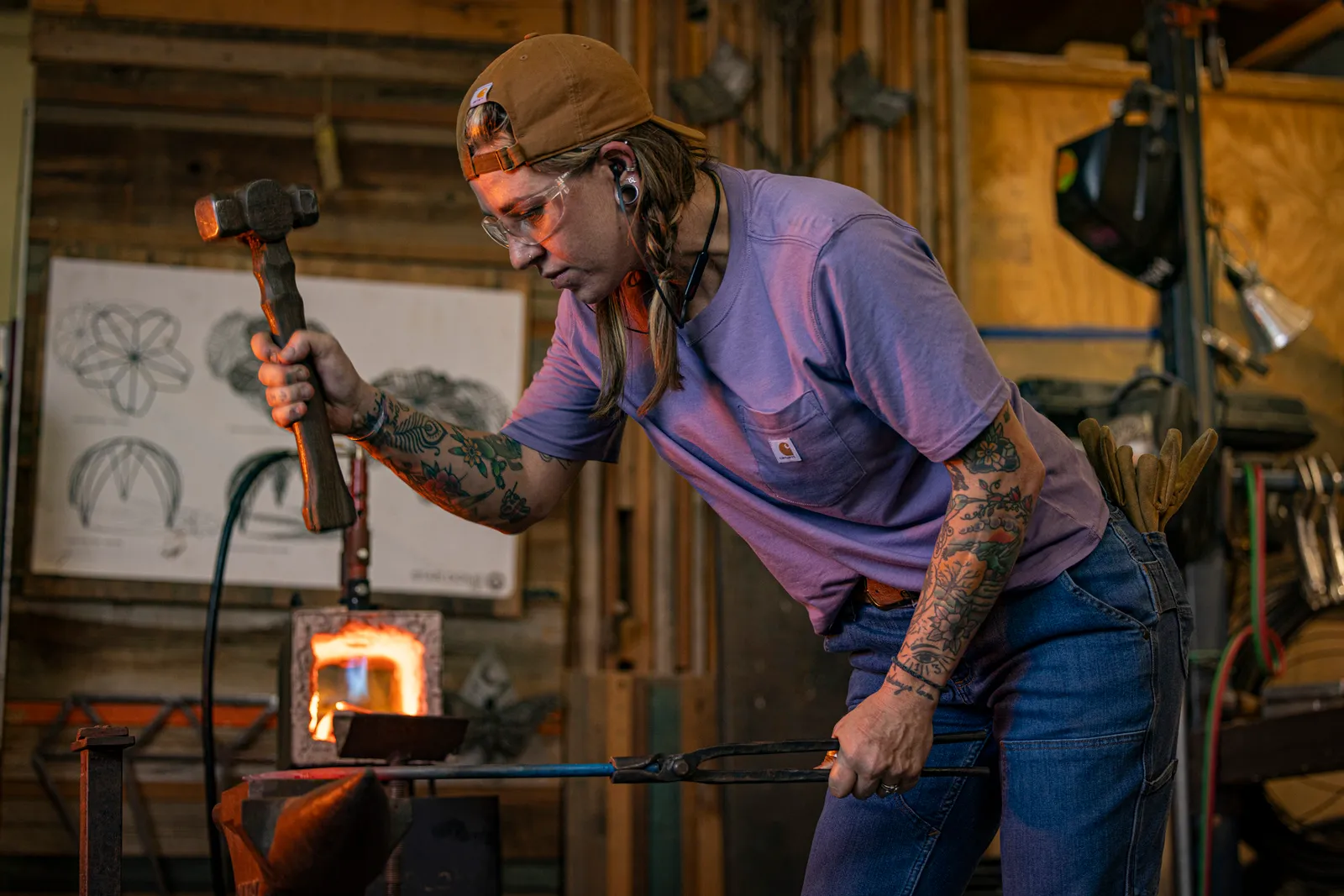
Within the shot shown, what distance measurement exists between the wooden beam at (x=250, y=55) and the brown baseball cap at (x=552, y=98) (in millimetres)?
3063

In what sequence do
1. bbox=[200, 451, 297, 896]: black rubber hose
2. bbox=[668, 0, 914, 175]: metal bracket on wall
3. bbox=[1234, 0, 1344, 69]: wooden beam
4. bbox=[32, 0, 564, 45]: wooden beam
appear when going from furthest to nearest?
1. bbox=[1234, 0, 1344, 69]: wooden beam
2. bbox=[668, 0, 914, 175]: metal bracket on wall
3. bbox=[32, 0, 564, 45]: wooden beam
4. bbox=[200, 451, 297, 896]: black rubber hose

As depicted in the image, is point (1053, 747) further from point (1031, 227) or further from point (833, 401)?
point (1031, 227)

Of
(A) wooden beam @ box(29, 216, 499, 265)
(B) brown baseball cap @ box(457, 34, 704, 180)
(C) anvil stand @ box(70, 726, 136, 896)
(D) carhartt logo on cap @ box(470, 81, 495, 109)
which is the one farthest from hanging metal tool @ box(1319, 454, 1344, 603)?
(C) anvil stand @ box(70, 726, 136, 896)

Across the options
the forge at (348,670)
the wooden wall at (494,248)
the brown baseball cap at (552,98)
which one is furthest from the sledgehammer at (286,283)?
the wooden wall at (494,248)

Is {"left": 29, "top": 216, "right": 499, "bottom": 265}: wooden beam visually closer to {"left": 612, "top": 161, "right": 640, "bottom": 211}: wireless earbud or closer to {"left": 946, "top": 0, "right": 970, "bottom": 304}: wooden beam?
{"left": 946, "top": 0, "right": 970, "bottom": 304}: wooden beam

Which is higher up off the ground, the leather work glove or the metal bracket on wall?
the metal bracket on wall

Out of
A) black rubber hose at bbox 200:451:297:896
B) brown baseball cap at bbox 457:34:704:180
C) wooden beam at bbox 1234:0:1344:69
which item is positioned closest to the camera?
brown baseball cap at bbox 457:34:704:180

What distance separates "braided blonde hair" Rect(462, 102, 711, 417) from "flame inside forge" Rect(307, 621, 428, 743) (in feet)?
5.07

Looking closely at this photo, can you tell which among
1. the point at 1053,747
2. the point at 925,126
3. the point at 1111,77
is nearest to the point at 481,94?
the point at 1053,747

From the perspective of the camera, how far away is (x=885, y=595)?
1889 millimetres

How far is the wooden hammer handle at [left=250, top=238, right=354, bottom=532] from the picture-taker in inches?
68.1

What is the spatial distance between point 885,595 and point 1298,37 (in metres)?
4.64

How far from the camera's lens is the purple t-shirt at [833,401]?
5.41 ft

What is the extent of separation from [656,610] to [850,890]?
2.73m
